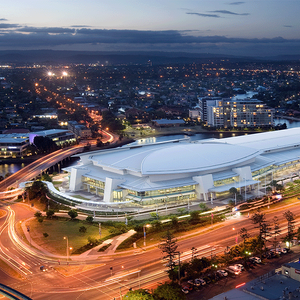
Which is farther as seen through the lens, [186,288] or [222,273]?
[222,273]

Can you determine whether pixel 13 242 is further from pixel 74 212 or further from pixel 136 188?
pixel 136 188

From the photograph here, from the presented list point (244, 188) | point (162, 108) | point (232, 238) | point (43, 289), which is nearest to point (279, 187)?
point (244, 188)

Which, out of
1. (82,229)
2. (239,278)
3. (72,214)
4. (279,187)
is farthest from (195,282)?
(279,187)

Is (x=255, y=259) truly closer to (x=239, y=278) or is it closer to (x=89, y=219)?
(x=239, y=278)

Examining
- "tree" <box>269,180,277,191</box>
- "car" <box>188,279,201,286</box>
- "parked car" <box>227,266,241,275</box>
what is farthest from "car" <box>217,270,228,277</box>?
"tree" <box>269,180,277,191</box>

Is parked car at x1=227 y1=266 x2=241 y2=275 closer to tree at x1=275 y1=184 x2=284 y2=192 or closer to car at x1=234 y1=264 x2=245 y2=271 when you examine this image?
car at x1=234 y1=264 x2=245 y2=271
